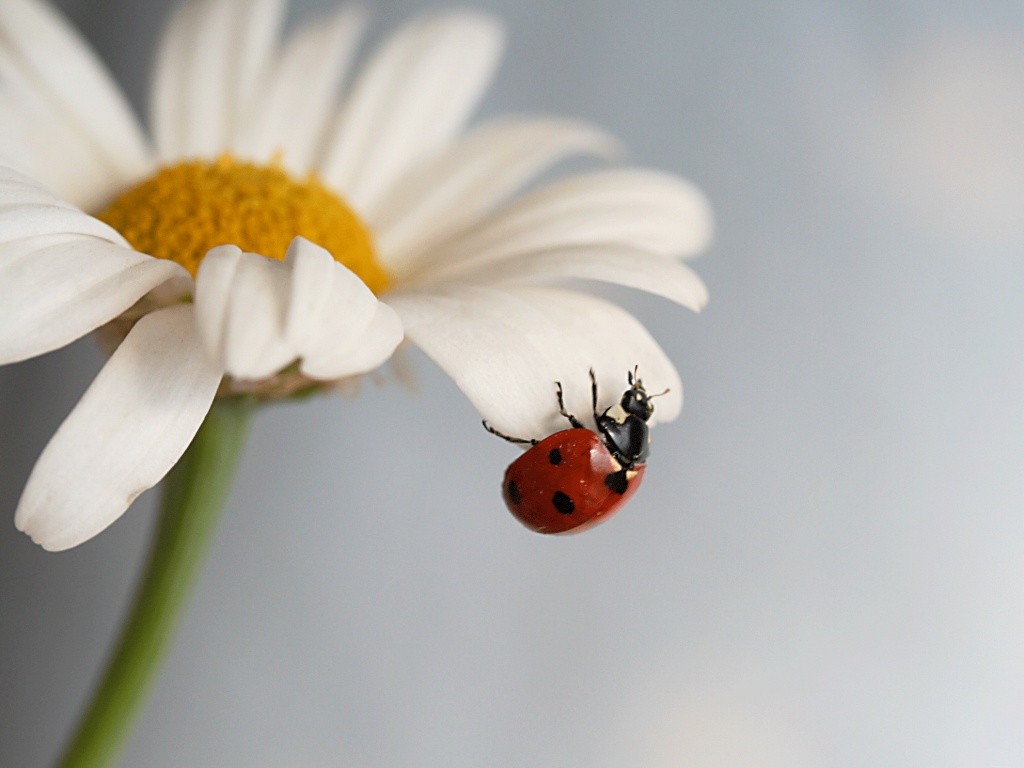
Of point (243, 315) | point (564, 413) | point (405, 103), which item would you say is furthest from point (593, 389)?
point (405, 103)

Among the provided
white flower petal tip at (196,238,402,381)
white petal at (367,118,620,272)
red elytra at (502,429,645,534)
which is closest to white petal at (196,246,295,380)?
white flower petal tip at (196,238,402,381)

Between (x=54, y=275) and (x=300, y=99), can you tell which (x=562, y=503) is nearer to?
(x=54, y=275)

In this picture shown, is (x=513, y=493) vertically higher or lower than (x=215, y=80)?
lower

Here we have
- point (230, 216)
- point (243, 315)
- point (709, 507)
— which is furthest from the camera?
point (709, 507)

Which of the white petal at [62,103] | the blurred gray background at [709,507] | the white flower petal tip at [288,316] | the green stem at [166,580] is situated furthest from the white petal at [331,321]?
the blurred gray background at [709,507]

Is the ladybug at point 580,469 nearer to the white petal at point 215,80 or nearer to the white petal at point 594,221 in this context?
the white petal at point 594,221

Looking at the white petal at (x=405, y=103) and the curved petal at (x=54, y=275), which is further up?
the white petal at (x=405, y=103)

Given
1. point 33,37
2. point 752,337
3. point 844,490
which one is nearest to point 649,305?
point 752,337
